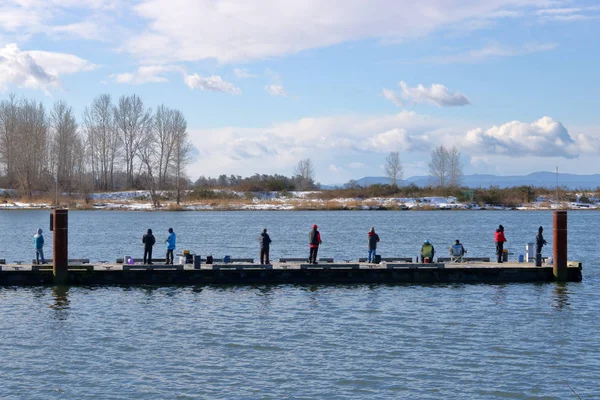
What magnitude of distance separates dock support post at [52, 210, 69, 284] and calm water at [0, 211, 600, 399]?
0.82 m

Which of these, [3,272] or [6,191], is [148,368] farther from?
[6,191]

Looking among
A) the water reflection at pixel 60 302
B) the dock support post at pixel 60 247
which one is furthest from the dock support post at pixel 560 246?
the dock support post at pixel 60 247

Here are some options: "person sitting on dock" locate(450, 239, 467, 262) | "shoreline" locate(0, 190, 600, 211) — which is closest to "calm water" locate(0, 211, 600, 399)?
"person sitting on dock" locate(450, 239, 467, 262)

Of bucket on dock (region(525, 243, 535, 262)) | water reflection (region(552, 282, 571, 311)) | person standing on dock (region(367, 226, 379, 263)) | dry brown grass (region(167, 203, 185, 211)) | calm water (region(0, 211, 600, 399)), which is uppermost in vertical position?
dry brown grass (region(167, 203, 185, 211))

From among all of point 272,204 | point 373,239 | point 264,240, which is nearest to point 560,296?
point 373,239

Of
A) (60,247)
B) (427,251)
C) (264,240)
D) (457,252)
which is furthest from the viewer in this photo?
(457,252)

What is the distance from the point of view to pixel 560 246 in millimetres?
34688

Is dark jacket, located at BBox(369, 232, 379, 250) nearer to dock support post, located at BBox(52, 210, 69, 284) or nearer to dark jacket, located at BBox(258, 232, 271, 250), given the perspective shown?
dark jacket, located at BBox(258, 232, 271, 250)

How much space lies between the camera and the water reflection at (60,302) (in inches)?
1117

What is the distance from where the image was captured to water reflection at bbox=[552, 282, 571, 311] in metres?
30.3

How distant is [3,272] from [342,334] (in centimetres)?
1671

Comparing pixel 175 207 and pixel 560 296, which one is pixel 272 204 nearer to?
pixel 175 207

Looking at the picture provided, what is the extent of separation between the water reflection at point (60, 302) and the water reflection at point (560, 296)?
1821cm

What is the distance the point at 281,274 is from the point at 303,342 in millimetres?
11223
